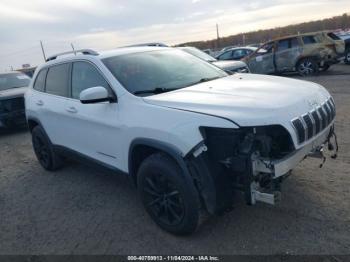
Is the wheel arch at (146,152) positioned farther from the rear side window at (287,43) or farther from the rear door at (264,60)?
the rear door at (264,60)

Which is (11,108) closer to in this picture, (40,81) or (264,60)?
(40,81)

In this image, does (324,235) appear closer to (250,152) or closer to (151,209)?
(250,152)

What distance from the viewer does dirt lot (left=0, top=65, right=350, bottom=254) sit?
136 inches

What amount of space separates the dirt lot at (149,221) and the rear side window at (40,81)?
58.6 inches

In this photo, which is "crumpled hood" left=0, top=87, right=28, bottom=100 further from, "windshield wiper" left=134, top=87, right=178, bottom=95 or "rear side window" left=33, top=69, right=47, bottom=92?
"windshield wiper" left=134, top=87, right=178, bottom=95

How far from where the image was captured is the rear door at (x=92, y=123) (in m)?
4.07

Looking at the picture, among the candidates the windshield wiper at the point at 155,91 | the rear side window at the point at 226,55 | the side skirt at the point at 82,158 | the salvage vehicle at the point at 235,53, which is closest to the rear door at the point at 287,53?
the salvage vehicle at the point at 235,53

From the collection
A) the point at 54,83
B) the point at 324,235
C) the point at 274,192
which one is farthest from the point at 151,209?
the point at 54,83

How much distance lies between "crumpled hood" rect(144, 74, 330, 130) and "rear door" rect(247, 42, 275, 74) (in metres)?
12.0

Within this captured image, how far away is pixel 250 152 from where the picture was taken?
3.07 metres

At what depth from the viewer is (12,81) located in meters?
11.3

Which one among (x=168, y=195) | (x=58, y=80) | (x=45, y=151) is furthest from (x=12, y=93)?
(x=168, y=195)

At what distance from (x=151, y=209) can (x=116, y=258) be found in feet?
1.97

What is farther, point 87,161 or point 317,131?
point 87,161
